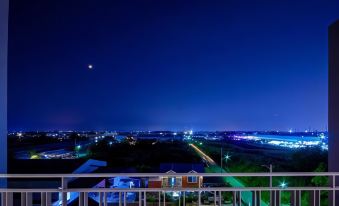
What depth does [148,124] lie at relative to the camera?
14711mm

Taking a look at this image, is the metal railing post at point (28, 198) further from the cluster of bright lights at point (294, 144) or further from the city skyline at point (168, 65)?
the cluster of bright lights at point (294, 144)

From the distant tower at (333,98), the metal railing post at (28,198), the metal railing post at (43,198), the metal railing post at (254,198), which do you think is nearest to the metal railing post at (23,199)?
the metal railing post at (28,198)

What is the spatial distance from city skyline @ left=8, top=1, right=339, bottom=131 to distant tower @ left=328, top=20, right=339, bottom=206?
13.9ft

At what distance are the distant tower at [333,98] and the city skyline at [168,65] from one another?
4243mm

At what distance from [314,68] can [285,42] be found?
1.60 m

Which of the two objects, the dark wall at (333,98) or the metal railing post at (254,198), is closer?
the metal railing post at (254,198)

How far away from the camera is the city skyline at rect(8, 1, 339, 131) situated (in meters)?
9.46

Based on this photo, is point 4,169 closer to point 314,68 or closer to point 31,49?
point 31,49

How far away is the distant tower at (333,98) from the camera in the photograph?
3912 millimetres

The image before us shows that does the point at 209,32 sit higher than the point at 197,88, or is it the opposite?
the point at 209,32

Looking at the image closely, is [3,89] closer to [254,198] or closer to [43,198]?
[43,198]

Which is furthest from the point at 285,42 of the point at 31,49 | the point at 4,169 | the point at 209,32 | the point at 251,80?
the point at 4,169

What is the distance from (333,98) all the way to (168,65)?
14.0 meters

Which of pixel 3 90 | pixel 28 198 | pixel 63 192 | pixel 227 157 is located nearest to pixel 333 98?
pixel 63 192
